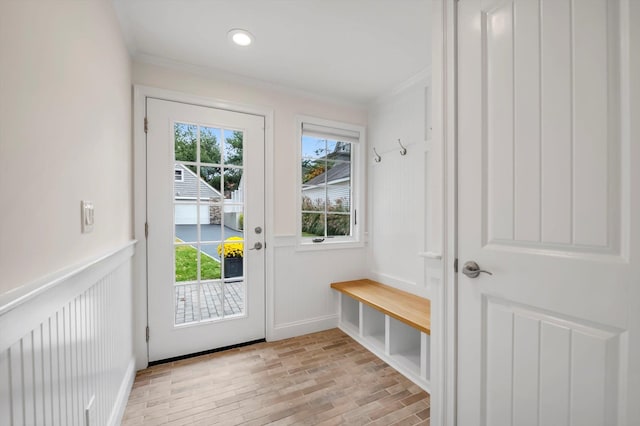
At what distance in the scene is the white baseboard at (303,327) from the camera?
8.52ft

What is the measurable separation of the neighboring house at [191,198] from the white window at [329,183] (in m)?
0.81

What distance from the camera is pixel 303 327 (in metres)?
2.72

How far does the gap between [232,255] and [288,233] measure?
55 centimetres

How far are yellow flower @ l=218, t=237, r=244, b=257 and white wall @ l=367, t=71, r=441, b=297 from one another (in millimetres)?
1399

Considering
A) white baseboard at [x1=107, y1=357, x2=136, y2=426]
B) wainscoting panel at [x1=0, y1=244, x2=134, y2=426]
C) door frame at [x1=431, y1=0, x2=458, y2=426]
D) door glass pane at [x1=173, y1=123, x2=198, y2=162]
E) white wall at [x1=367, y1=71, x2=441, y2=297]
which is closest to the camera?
wainscoting panel at [x1=0, y1=244, x2=134, y2=426]

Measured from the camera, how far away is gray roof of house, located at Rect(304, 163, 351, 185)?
116 inches

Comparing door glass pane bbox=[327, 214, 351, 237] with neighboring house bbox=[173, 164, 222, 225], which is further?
door glass pane bbox=[327, 214, 351, 237]

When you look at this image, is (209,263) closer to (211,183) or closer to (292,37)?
(211,183)

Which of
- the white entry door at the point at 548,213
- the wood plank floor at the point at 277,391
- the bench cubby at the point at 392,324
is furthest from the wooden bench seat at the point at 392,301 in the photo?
the white entry door at the point at 548,213

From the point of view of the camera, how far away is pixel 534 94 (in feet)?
3.31

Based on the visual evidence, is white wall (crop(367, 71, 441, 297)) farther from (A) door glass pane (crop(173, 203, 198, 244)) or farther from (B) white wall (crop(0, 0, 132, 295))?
(B) white wall (crop(0, 0, 132, 295))

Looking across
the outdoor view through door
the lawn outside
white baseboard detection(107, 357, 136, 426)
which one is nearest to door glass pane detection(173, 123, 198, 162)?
the outdoor view through door

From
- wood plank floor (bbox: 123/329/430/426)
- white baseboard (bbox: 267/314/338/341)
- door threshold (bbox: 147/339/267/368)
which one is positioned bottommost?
wood plank floor (bbox: 123/329/430/426)

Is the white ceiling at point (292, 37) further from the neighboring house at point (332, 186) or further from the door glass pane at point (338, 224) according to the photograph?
the door glass pane at point (338, 224)
